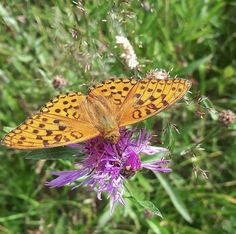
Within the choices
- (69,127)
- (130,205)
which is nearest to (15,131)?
(69,127)

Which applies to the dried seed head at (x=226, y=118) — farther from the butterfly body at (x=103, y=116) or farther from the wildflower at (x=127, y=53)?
the butterfly body at (x=103, y=116)

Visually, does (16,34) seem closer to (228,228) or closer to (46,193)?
(46,193)

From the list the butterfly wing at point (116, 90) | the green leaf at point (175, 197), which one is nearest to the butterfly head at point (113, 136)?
the butterfly wing at point (116, 90)

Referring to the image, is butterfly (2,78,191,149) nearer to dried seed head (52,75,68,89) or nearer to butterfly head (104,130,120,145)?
butterfly head (104,130,120,145)

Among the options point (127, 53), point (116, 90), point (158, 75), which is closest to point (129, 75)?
point (127, 53)

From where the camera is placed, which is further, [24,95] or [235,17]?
[235,17]

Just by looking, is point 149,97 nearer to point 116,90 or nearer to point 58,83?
point 116,90

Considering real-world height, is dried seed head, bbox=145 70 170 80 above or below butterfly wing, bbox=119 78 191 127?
above

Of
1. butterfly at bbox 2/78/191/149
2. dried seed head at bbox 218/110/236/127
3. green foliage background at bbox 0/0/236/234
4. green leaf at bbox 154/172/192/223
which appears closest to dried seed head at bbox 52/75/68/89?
green foliage background at bbox 0/0/236/234
